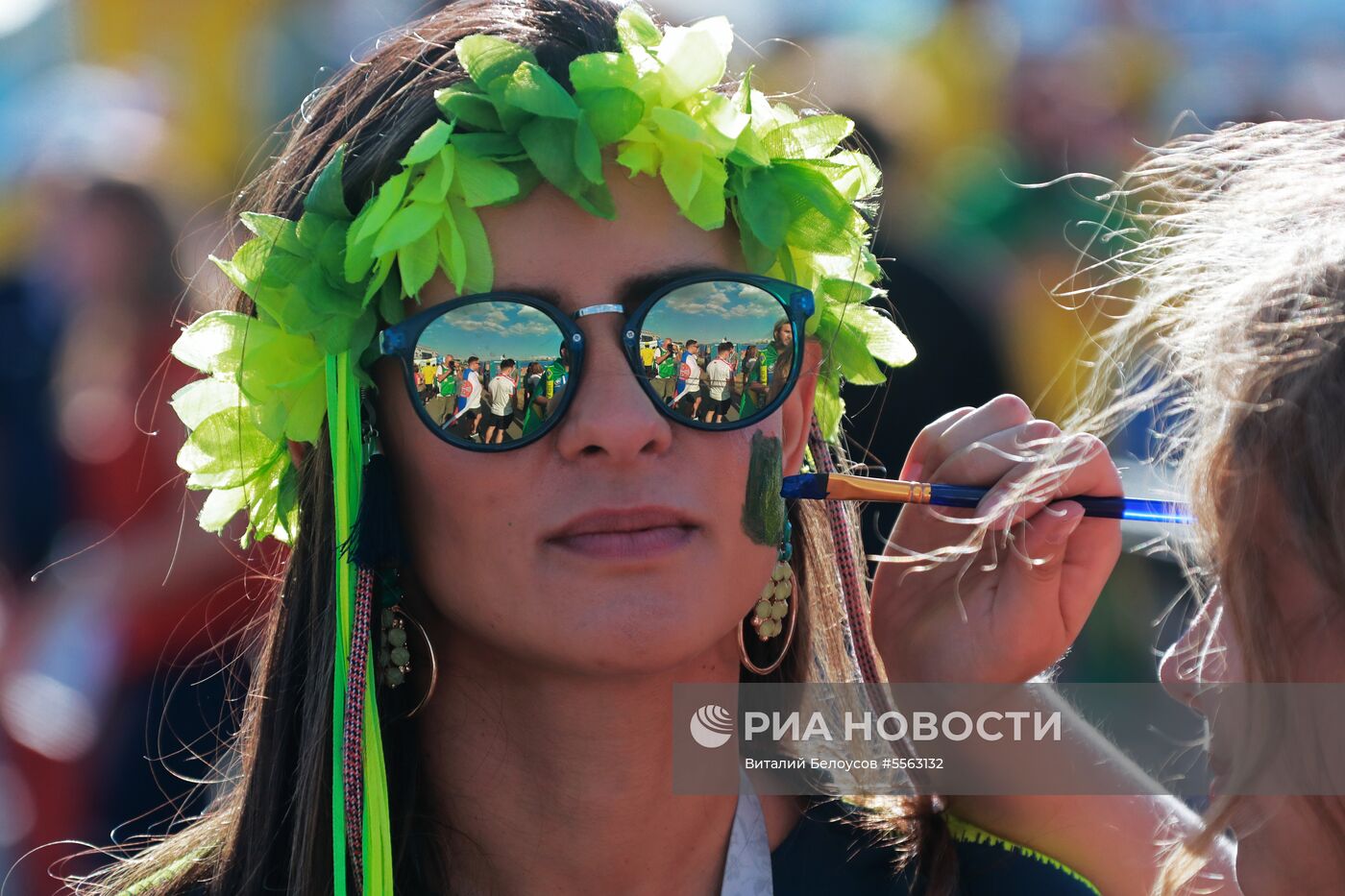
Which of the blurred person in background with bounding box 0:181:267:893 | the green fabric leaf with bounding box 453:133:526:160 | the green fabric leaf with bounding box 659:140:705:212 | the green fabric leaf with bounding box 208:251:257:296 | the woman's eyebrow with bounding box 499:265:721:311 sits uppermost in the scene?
the green fabric leaf with bounding box 453:133:526:160

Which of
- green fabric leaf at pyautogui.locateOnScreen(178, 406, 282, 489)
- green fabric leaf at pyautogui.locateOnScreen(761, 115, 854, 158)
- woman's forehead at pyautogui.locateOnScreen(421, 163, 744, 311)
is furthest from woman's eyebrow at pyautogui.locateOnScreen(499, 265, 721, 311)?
green fabric leaf at pyautogui.locateOnScreen(178, 406, 282, 489)

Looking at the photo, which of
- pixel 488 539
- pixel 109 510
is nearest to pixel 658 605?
pixel 488 539

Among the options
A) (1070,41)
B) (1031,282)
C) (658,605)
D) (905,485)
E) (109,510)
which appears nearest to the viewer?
(658,605)

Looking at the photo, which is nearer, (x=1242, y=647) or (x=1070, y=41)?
(x=1242, y=647)

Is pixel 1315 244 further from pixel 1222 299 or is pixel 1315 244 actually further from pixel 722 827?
pixel 722 827

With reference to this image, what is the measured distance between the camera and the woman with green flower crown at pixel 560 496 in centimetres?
176

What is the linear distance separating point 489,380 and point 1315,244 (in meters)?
0.92

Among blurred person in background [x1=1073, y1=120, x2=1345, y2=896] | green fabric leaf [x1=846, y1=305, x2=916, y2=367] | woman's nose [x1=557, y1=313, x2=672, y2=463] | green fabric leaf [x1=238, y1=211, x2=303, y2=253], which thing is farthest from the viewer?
green fabric leaf [x1=846, y1=305, x2=916, y2=367]

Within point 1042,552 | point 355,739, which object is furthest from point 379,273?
point 1042,552

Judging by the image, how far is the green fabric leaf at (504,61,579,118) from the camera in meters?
1.75

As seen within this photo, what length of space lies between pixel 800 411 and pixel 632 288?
35 centimetres

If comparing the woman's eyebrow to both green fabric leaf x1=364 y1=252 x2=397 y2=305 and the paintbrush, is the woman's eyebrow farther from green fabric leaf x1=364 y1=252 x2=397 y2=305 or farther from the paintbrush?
the paintbrush

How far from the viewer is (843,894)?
192 centimetres

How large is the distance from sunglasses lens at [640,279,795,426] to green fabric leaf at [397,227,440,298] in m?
0.27
